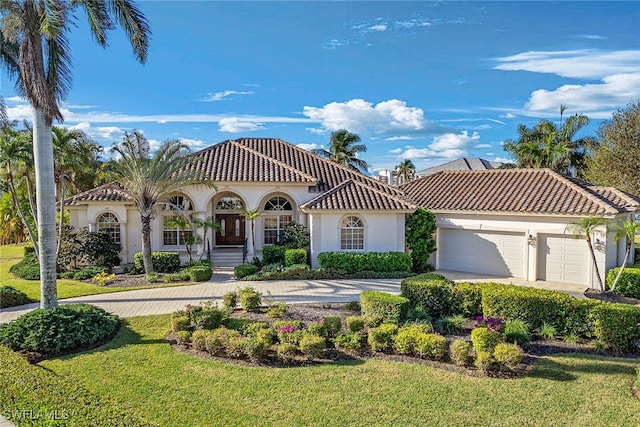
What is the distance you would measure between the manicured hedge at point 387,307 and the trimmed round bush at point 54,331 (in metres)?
7.58

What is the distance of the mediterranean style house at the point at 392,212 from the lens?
742 inches

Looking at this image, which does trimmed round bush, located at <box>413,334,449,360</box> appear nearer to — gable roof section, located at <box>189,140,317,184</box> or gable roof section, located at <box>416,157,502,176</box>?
gable roof section, located at <box>189,140,317,184</box>

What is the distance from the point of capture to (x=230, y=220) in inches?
1035

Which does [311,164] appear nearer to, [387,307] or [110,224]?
[110,224]

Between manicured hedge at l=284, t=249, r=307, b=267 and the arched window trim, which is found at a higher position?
the arched window trim

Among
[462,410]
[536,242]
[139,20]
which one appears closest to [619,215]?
[536,242]

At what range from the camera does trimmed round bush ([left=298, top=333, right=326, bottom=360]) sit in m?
9.64

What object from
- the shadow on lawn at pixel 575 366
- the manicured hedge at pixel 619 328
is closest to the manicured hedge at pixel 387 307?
the shadow on lawn at pixel 575 366

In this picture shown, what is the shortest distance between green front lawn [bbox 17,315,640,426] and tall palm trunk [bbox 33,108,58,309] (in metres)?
2.35

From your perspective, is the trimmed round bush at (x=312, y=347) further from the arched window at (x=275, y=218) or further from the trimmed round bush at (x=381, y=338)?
the arched window at (x=275, y=218)

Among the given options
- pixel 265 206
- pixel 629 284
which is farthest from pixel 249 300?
pixel 629 284

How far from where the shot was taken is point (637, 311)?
34.2 feet

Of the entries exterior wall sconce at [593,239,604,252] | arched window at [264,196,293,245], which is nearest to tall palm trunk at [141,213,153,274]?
arched window at [264,196,293,245]

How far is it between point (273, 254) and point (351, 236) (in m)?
4.50
